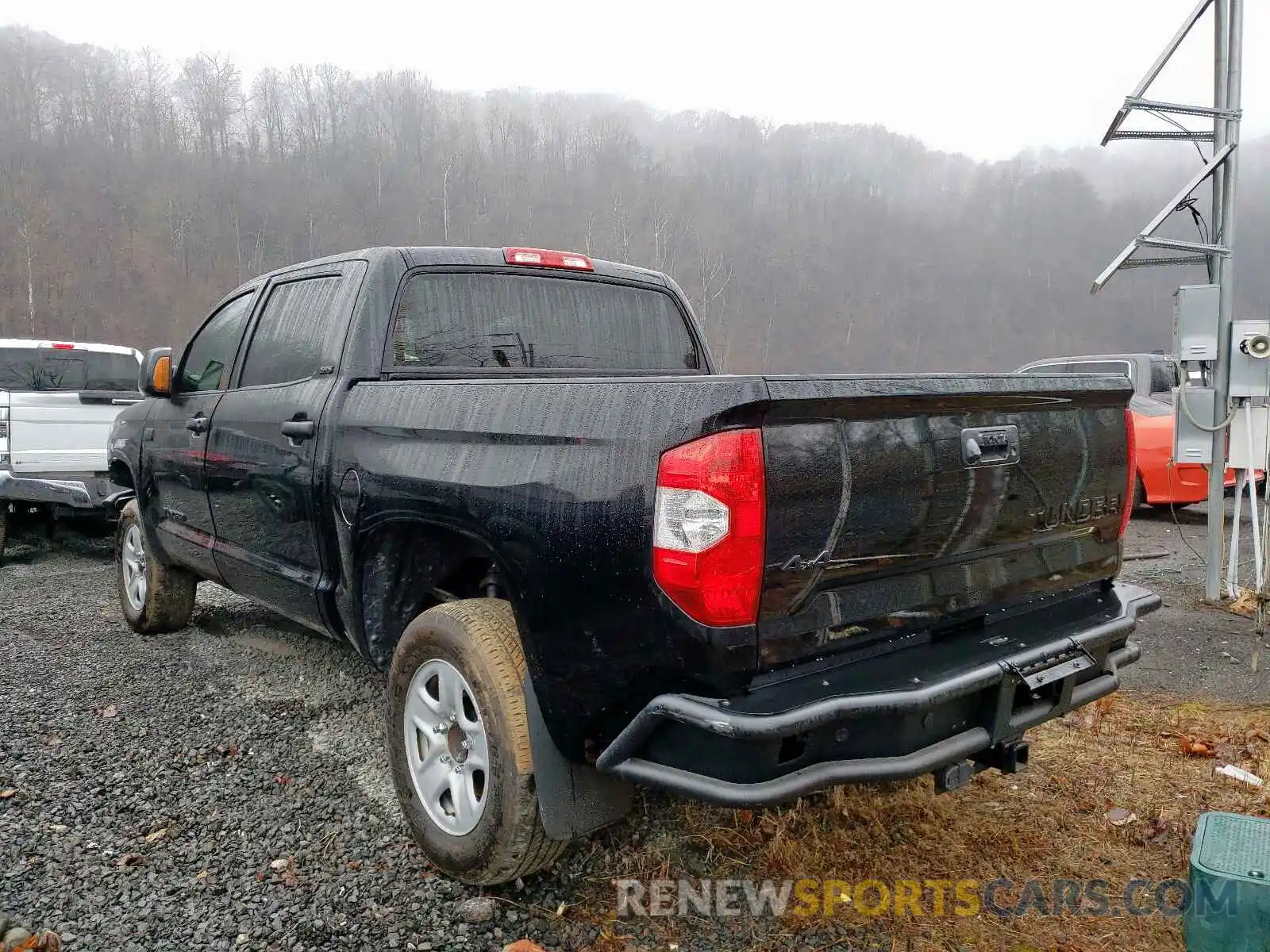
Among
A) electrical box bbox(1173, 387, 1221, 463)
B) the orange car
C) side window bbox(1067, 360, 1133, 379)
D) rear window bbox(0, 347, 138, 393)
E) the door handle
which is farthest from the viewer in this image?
side window bbox(1067, 360, 1133, 379)

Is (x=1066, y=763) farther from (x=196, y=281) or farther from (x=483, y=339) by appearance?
(x=196, y=281)

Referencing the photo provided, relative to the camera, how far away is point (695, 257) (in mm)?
45469

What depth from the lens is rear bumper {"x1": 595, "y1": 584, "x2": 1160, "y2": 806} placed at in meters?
1.83

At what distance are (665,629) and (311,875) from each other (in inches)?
56.1

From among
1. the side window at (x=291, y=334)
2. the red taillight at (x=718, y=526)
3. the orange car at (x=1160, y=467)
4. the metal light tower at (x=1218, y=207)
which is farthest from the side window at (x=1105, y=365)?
the red taillight at (x=718, y=526)

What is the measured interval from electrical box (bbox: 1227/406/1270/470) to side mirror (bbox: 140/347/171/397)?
617 centimetres

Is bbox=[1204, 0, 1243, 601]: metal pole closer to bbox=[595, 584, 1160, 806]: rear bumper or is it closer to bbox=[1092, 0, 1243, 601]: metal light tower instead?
bbox=[1092, 0, 1243, 601]: metal light tower

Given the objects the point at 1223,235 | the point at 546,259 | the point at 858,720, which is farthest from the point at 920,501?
the point at 1223,235

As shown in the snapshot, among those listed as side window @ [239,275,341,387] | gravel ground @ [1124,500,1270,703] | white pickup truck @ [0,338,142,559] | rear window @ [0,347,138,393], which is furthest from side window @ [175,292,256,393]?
gravel ground @ [1124,500,1270,703]

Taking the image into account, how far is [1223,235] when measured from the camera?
583 cm

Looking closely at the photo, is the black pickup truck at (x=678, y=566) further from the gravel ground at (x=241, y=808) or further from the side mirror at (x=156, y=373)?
the side mirror at (x=156, y=373)

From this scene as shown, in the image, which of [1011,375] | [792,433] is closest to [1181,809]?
Result: [1011,375]

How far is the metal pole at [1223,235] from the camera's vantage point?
5.71 meters

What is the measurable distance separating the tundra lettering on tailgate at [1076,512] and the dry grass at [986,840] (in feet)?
3.17
